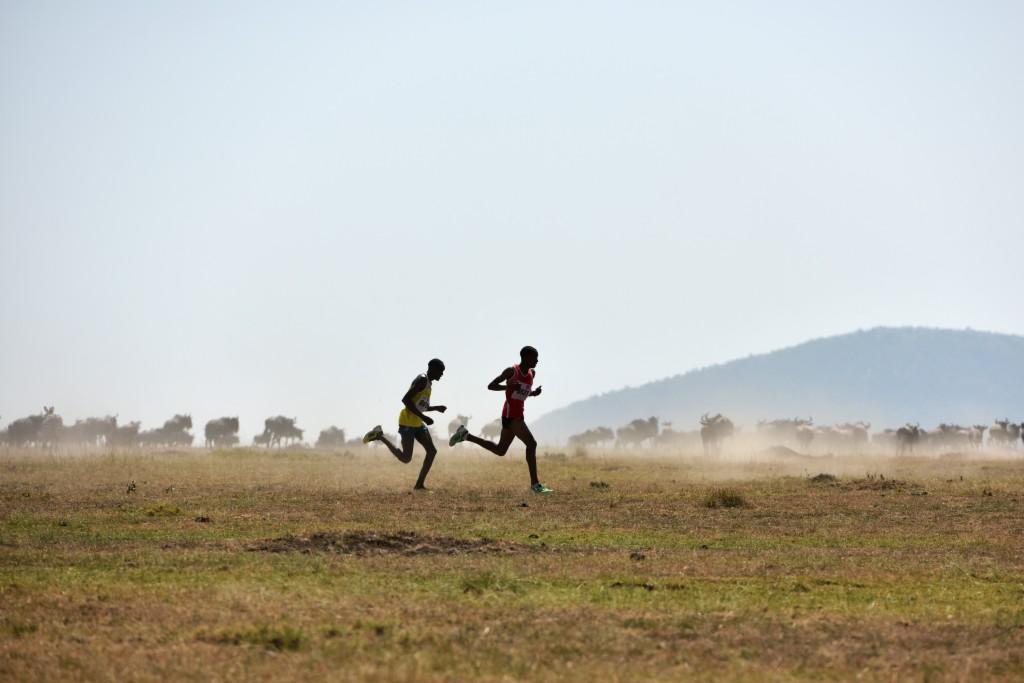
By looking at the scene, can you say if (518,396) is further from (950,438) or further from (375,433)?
(950,438)

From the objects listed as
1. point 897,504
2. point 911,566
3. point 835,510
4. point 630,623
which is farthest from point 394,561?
point 897,504

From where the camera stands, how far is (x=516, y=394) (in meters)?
23.8

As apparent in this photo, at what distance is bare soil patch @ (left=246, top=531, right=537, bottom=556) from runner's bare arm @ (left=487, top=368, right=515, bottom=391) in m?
8.38

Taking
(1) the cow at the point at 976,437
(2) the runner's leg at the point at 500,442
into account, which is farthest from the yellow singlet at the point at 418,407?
(1) the cow at the point at 976,437

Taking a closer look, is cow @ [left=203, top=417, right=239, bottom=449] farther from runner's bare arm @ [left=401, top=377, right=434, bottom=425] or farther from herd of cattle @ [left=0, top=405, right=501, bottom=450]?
runner's bare arm @ [left=401, top=377, right=434, bottom=425]

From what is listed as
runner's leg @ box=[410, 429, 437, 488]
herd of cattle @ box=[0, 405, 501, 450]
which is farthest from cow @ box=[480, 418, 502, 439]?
runner's leg @ box=[410, 429, 437, 488]

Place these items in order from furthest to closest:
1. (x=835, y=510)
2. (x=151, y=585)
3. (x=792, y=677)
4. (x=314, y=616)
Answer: (x=835, y=510) → (x=151, y=585) → (x=314, y=616) → (x=792, y=677)

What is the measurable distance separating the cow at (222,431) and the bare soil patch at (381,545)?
77.9m

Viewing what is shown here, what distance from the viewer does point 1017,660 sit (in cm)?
930

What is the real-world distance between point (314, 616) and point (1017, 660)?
5209mm

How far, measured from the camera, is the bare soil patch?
47.0 feet

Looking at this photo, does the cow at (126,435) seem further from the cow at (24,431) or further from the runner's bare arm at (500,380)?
the runner's bare arm at (500,380)

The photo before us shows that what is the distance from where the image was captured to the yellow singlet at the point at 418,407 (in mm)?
24062

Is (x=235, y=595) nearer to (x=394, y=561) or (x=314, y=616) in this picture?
(x=314, y=616)
